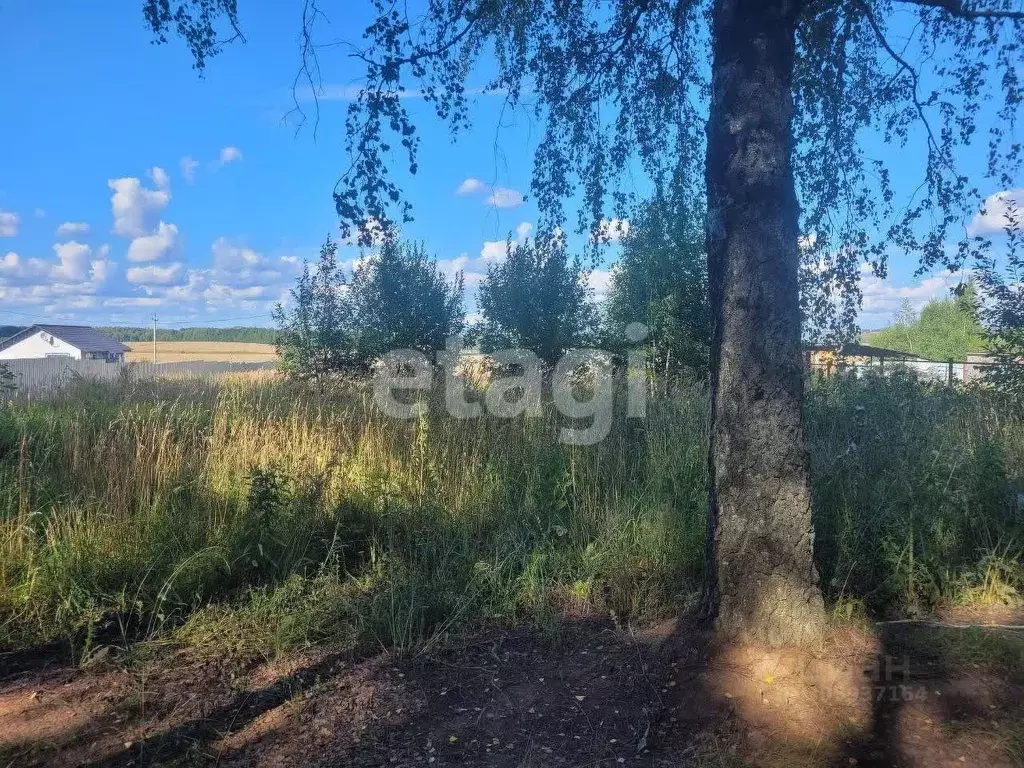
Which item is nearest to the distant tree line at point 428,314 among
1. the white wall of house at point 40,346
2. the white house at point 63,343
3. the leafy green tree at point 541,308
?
the leafy green tree at point 541,308

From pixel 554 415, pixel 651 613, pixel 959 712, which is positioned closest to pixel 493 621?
pixel 651 613

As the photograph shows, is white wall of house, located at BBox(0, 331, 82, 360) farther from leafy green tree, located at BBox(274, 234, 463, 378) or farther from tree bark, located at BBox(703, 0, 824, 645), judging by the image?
tree bark, located at BBox(703, 0, 824, 645)

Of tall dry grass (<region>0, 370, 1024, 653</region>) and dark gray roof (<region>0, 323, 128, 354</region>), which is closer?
tall dry grass (<region>0, 370, 1024, 653</region>)

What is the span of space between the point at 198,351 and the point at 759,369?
5684cm

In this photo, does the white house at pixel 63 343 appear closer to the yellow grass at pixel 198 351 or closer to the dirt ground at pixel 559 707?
the yellow grass at pixel 198 351

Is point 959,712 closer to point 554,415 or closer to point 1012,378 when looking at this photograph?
point 554,415

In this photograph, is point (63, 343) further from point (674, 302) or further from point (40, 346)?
point (674, 302)

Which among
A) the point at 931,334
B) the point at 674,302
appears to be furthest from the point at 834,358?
the point at 931,334

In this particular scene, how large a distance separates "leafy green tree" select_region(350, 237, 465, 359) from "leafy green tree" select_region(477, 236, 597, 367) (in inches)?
44.9

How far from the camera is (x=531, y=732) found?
2531mm

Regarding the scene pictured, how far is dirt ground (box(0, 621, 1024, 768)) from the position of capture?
2.33 metres

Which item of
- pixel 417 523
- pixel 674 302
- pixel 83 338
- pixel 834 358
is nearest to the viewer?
pixel 417 523

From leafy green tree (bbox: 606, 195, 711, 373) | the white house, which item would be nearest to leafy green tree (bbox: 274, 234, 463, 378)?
leafy green tree (bbox: 606, 195, 711, 373)

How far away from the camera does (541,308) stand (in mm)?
13633
